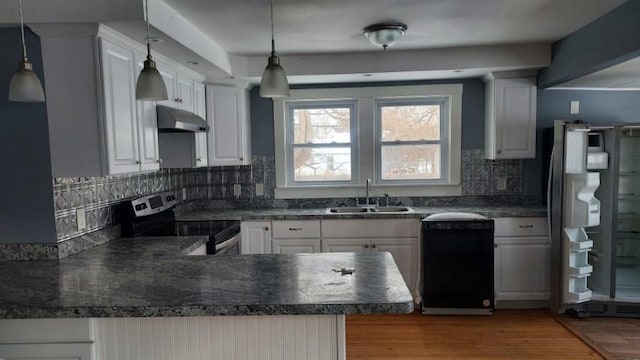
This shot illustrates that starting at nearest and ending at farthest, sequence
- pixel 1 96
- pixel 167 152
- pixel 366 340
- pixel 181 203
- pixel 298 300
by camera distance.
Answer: pixel 298 300 → pixel 1 96 → pixel 366 340 → pixel 167 152 → pixel 181 203

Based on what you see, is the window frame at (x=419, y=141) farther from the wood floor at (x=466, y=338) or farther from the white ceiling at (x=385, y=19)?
the wood floor at (x=466, y=338)

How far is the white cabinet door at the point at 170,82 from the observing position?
275 cm

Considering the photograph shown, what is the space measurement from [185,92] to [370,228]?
1.91 meters

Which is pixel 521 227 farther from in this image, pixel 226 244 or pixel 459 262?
pixel 226 244

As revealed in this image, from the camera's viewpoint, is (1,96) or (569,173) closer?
(1,96)

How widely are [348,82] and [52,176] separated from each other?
265 centimetres

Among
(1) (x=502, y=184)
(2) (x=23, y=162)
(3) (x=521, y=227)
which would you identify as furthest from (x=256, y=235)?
(1) (x=502, y=184)

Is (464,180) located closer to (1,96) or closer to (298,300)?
(298,300)

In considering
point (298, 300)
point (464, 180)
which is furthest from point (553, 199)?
point (298, 300)

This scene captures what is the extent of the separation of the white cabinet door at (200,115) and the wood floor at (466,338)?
6.09 feet

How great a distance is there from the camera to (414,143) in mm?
3959

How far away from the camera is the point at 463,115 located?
3834 mm

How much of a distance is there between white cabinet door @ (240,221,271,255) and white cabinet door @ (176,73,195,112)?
3.61 ft

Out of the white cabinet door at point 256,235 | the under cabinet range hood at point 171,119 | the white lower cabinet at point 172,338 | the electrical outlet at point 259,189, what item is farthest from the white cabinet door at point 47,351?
the electrical outlet at point 259,189
